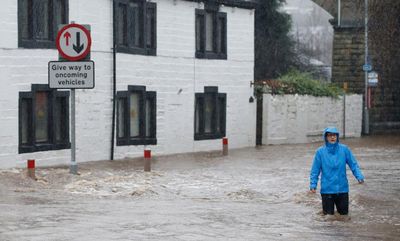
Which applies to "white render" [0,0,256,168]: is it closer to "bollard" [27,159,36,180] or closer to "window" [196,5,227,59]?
"window" [196,5,227,59]

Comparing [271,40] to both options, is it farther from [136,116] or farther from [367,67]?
[136,116]

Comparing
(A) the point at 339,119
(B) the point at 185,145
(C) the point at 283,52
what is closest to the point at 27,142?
(B) the point at 185,145

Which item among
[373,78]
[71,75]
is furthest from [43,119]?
[373,78]

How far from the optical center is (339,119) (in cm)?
4616

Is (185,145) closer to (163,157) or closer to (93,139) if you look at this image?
(163,157)

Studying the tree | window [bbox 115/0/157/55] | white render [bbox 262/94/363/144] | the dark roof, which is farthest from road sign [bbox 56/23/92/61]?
the tree

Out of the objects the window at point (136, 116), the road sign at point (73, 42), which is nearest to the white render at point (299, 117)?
the window at point (136, 116)

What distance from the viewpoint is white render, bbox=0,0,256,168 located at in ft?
87.3

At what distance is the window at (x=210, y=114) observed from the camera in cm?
3650

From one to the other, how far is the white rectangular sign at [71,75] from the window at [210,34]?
14.2 metres

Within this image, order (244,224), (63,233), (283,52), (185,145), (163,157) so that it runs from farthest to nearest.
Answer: (283,52) < (185,145) < (163,157) < (244,224) < (63,233)

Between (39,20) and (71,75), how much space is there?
615 centimetres

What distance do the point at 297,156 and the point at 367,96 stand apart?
53.6 ft

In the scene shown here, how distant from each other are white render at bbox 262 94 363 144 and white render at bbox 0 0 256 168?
92cm
